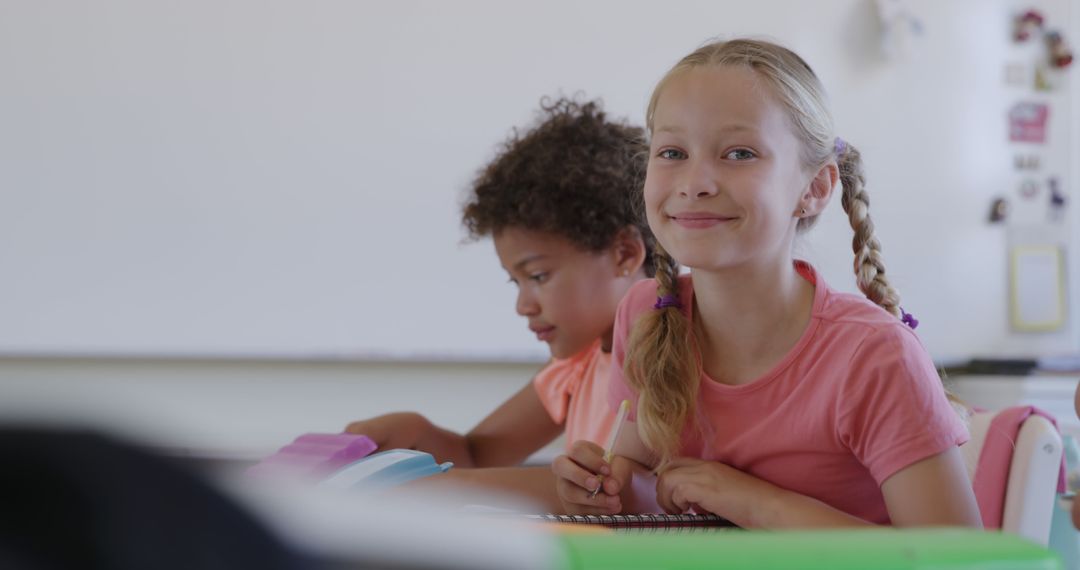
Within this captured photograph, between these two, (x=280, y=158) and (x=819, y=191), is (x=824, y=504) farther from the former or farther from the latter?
(x=280, y=158)

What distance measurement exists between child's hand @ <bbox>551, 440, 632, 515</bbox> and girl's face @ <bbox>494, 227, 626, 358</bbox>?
0.57m

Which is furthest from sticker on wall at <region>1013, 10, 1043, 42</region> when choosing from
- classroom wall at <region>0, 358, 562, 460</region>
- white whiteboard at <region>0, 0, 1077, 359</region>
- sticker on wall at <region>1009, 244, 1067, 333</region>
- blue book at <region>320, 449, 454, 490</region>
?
blue book at <region>320, 449, 454, 490</region>

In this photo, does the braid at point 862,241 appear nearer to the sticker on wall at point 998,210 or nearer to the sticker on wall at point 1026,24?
the sticker on wall at point 998,210

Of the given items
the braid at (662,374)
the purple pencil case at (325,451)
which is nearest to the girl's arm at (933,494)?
the braid at (662,374)

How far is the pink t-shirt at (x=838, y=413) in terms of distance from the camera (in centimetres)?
95

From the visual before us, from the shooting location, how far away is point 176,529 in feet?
0.74

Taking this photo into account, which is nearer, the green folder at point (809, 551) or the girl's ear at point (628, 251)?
the green folder at point (809, 551)

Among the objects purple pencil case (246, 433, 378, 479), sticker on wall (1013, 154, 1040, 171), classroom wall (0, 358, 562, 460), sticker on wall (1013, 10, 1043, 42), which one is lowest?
classroom wall (0, 358, 562, 460)

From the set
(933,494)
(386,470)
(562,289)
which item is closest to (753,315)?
(933,494)

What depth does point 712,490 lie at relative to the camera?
986mm

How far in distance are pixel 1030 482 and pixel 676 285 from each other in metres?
0.42

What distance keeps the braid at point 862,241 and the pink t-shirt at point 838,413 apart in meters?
0.09

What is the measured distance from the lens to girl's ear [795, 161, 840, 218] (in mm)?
1140

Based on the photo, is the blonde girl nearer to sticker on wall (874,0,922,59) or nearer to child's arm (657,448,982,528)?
child's arm (657,448,982,528)
